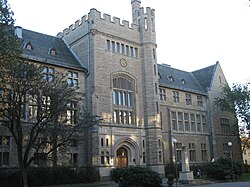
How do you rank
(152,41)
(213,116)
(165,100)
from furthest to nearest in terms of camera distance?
(213,116) → (165,100) → (152,41)

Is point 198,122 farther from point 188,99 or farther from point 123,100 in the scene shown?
point 123,100

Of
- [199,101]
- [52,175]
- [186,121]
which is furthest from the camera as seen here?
[199,101]

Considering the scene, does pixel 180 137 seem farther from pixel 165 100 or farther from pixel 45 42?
pixel 45 42

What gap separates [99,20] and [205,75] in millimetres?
24255

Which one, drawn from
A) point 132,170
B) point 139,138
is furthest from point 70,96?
point 139,138

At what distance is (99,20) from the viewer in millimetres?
37656

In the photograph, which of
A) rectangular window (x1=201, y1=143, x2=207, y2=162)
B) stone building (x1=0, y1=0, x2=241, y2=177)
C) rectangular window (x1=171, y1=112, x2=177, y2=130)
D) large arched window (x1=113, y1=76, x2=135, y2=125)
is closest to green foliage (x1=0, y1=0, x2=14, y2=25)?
stone building (x1=0, y1=0, x2=241, y2=177)

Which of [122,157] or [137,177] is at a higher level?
[122,157]

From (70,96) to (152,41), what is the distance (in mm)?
18344

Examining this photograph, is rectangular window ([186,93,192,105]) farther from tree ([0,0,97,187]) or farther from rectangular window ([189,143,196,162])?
tree ([0,0,97,187])

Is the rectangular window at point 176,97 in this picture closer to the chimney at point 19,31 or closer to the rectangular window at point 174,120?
the rectangular window at point 174,120

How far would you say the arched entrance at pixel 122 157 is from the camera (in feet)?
121

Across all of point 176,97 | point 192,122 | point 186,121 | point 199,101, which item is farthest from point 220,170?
point 199,101

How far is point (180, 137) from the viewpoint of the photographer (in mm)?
45500
